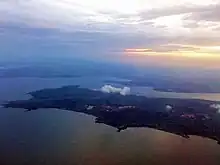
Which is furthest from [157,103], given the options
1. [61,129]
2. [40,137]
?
[40,137]

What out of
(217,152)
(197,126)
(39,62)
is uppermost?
(39,62)

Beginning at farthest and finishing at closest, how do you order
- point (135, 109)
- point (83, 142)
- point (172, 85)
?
point (172, 85)
point (135, 109)
point (83, 142)

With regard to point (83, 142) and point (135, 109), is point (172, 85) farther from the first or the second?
point (83, 142)

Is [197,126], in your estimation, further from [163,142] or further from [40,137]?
[40,137]

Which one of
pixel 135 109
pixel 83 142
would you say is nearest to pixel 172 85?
pixel 135 109

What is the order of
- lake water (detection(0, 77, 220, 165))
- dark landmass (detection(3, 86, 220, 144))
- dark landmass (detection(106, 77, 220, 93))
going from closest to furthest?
1. lake water (detection(0, 77, 220, 165))
2. dark landmass (detection(3, 86, 220, 144))
3. dark landmass (detection(106, 77, 220, 93))
